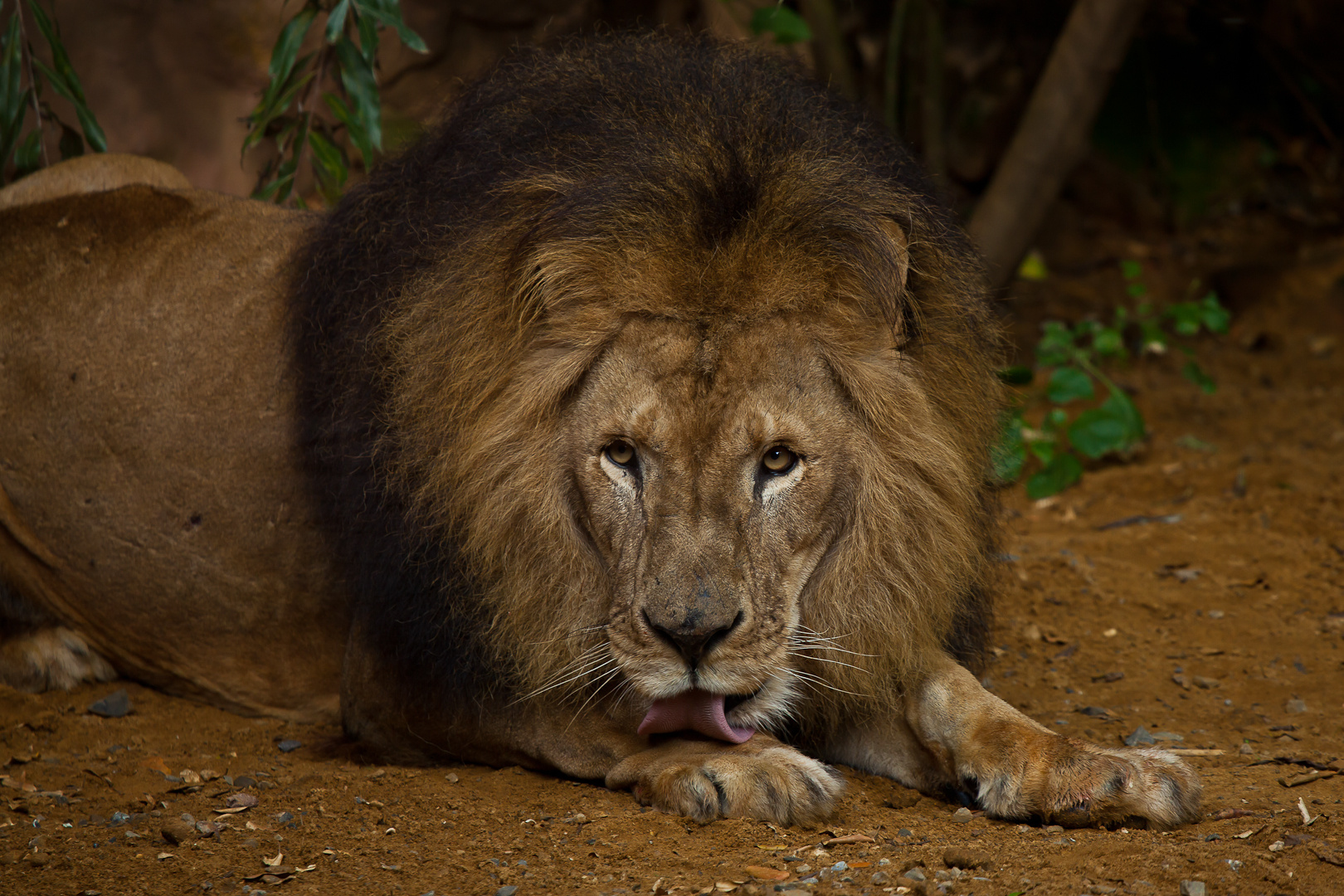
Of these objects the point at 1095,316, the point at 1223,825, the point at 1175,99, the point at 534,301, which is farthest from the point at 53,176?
the point at 1175,99

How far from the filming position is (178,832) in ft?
10.4

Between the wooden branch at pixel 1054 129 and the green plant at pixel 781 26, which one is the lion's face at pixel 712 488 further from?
the wooden branch at pixel 1054 129

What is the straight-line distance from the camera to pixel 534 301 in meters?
3.17

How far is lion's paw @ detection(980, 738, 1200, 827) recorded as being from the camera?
296 cm

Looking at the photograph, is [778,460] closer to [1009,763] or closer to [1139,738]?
[1009,763]

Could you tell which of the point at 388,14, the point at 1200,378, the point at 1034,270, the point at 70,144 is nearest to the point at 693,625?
the point at 388,14

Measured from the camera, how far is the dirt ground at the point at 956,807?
9.17 feet

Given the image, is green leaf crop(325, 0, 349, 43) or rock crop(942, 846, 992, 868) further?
green leaf crop(325, 0, 349, 43)

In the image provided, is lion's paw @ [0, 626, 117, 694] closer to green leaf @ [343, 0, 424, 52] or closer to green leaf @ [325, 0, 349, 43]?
green leaf @ [325, 0, 349, 43]

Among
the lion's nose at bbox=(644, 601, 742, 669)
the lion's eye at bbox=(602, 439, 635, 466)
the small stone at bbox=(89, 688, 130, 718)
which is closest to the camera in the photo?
the lion's nose at bbox=(644, 601, 742, 669)

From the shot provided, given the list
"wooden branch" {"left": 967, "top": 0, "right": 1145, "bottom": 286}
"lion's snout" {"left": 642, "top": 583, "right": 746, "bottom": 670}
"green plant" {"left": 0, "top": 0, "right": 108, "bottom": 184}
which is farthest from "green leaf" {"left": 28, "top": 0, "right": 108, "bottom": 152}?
"wooden branch" {"left": 967, "top": 0, "right": 1145, "bottom": 286}

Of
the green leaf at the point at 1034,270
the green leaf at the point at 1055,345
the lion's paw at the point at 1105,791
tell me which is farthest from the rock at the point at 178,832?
the green leaf at the point at 1034,270

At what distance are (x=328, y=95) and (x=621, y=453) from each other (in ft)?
9.31

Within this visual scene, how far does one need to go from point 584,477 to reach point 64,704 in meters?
2.18
